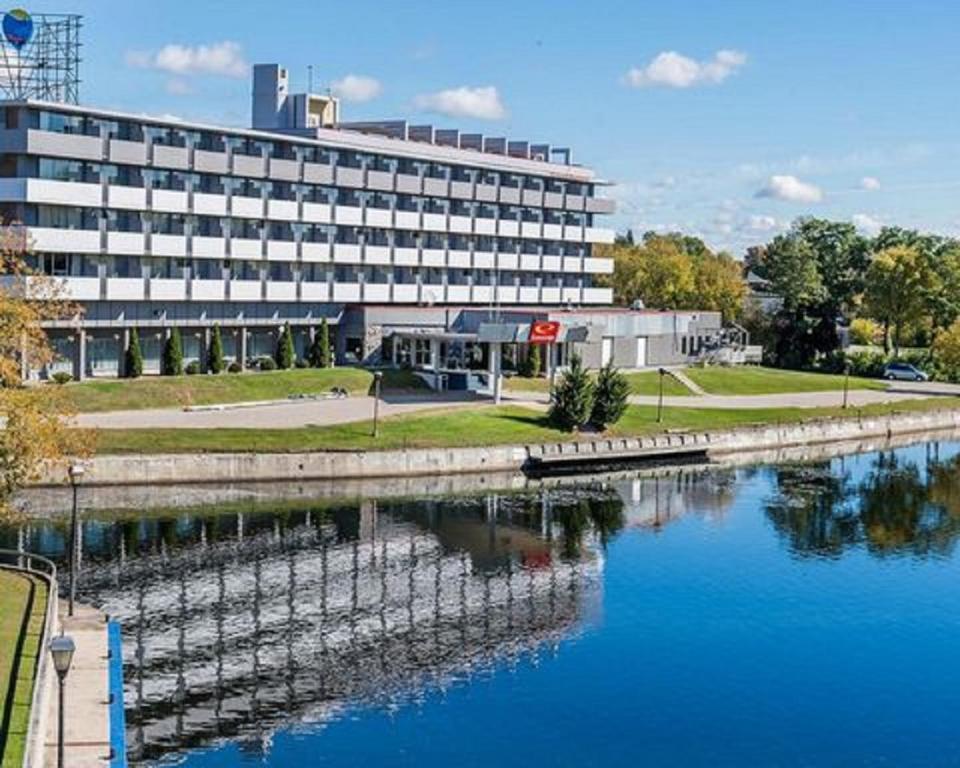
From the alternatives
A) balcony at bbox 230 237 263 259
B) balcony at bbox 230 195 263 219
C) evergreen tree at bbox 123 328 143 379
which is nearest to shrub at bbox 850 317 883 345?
balcony at bbox 230 237 263 259

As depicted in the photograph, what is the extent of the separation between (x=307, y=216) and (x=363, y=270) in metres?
9.15

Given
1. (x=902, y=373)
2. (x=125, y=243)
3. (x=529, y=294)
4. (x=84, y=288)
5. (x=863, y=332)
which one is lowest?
(x=902, y=373)

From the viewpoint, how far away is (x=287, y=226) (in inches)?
4370

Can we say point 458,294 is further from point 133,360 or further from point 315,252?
point 133,360

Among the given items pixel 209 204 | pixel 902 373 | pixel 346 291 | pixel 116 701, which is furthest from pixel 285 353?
pixel 116 701

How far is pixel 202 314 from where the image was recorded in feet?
339

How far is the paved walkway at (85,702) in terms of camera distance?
108ft

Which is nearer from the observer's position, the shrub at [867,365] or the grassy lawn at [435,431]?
the grassy lawn at [435,431]

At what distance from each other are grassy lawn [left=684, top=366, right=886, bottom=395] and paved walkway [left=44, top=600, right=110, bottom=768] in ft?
266

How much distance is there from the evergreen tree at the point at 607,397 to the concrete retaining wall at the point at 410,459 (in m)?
2.50

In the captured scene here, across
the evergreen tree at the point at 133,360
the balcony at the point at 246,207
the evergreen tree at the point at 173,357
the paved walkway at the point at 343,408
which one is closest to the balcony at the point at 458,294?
the balcony at the point at 246,207

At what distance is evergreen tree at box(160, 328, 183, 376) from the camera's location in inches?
3834

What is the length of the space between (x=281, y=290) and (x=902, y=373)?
66.3 m

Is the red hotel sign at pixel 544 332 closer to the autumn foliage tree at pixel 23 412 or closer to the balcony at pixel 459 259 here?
the balcony at pixel 459 259
